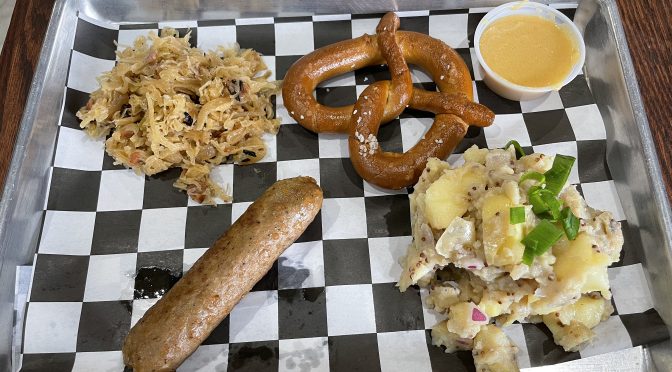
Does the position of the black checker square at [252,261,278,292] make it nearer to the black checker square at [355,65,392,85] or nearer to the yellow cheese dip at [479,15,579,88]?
the black checker square at [355,65,392,85]

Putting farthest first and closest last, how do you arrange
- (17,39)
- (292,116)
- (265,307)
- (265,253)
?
(17,39) < (292,116) < (265,307) < (265,253)

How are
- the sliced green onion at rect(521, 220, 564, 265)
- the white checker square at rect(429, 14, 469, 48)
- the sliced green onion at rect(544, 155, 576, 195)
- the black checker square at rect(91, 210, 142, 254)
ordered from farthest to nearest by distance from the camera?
1. the white checker square at rect(429, 14, 469, 48)
2. the black checker square at rect(91, 210, 142, 254)
3. the sliced green onion at rect(544, 155, 576, 195)
4. the sliced green onion at rect(521, 220, 564, 265)

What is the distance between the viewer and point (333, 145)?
3.10 m

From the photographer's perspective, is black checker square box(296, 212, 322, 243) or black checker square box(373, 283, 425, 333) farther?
black checker square box(296, 212, 322, 243)

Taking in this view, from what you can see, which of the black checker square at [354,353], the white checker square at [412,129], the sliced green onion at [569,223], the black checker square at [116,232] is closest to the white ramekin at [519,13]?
the white checker square at [412,129]

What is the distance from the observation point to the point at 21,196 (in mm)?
2736

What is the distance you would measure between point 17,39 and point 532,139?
3.18 m

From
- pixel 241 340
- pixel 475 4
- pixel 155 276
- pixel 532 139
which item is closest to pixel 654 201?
pixel 532 139

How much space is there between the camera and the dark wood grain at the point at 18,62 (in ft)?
10.3

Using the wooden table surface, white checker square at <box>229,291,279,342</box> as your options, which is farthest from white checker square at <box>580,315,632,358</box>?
white checker square at <box>229,291,279,342</box>

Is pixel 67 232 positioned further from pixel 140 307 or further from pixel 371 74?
pixel 371 74

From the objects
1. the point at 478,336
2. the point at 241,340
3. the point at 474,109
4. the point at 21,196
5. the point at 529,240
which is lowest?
the point at 241,340

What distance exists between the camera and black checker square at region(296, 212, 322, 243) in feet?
9.29

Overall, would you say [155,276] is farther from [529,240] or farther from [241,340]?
[529,240]
